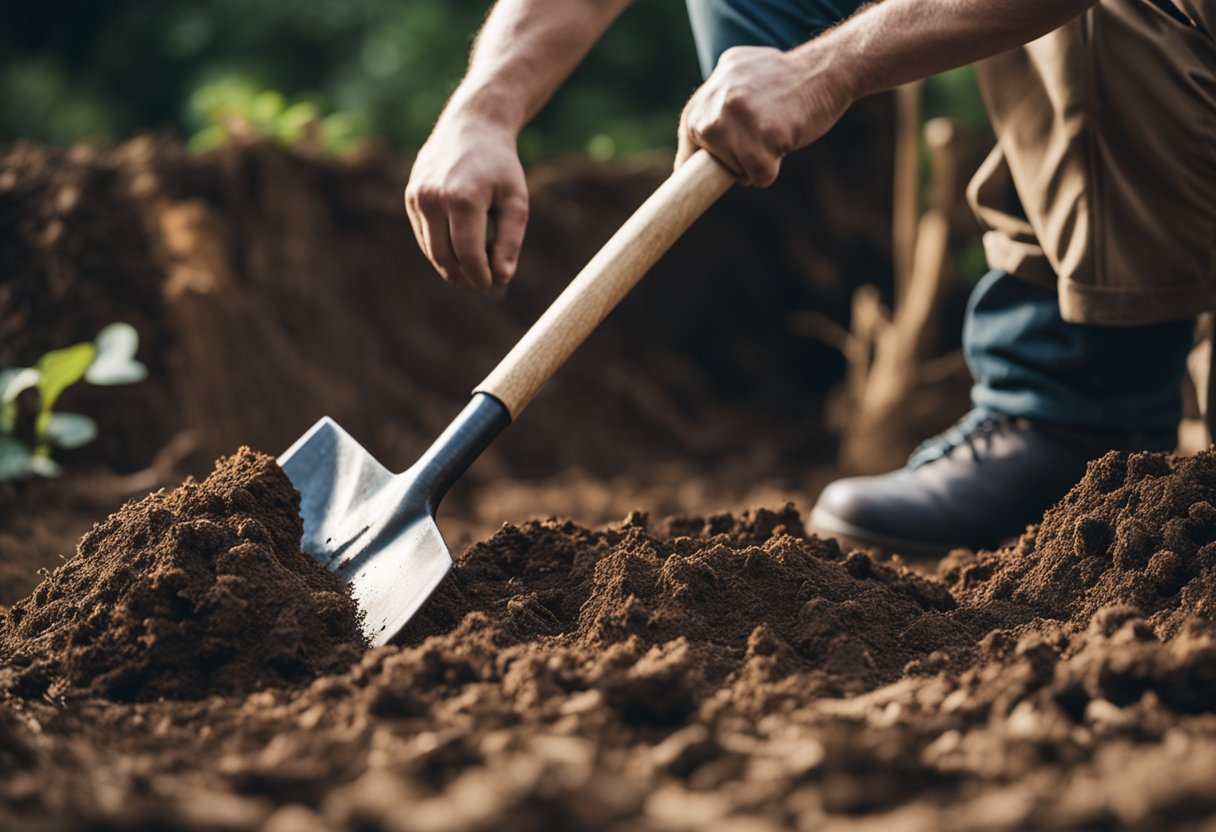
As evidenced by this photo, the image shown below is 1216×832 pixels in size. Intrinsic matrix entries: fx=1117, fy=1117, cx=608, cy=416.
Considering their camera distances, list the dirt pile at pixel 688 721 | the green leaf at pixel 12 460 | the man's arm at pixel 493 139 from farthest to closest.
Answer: the green leaf at pixel 12 460
the man's arm at pixel 493 139
the dirt pile at pixel 688 721

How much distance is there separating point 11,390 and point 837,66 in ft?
5.90

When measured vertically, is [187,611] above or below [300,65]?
below

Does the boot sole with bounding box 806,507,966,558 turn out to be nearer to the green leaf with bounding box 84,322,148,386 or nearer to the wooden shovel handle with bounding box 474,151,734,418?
the wooden shovel handle with bounding box 474,151,734,418

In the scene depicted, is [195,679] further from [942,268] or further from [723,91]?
[942,268]

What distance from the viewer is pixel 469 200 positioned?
69.3 inches

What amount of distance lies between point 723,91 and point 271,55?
526 cm

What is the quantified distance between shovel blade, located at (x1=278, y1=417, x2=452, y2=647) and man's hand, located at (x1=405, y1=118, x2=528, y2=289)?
13.6 inches

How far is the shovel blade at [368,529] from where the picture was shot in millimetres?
1505

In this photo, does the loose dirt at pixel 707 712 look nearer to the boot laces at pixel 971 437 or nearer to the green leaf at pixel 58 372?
the boot laces at pixel 971 437

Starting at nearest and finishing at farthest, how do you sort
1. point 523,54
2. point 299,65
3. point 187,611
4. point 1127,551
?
point 187,611 → point 1127,551 → point 523,54 → point 299,65

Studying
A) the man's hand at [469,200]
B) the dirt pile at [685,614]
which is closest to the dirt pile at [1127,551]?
the dirt pile at [685,614]

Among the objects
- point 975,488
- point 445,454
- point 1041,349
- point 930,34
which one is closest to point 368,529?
point 445,454

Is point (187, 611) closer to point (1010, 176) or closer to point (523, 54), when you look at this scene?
point (523, 54)

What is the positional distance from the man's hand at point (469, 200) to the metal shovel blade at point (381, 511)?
0.88 ft
